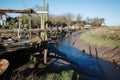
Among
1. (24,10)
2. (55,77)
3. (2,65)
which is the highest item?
(24,10)

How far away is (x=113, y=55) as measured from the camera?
2495 cm

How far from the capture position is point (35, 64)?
14859 millimetres

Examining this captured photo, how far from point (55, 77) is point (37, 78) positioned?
131 centimetres

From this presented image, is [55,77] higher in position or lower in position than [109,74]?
higher

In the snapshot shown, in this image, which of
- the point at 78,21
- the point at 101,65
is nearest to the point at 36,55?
the point at 101,65

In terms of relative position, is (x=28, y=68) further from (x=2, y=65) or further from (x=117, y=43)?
(x=117, y=43)

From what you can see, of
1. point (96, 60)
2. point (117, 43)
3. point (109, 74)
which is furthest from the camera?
point (117, 43)

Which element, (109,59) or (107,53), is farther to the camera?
(107,53)

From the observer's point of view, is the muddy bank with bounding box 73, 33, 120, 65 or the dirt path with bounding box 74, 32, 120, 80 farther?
the muddy bank with bounding box 73, 33, 120, 65

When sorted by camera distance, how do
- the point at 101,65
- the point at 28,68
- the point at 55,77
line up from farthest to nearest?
the point at 101,65 → the point at 28,68 → the point at 55,77

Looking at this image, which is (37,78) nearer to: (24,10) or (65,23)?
(24,10)

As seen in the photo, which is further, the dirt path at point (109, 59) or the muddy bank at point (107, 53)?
the muddy bank at point (107, 53)

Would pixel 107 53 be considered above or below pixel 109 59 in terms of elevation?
above

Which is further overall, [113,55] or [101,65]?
[113,55]
